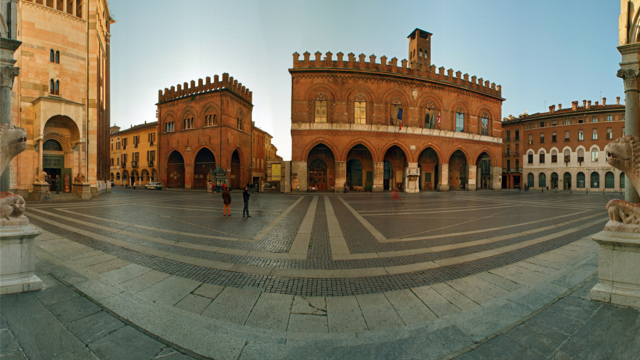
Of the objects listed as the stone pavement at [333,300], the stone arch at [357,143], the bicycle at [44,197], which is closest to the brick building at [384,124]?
the stone arch at [357,143]

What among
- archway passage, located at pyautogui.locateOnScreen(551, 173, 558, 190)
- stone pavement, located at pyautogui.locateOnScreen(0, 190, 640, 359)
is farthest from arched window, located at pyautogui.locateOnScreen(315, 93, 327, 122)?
archway passage, located at pyautogui.locateOnScreen(551, 173, 558, 190)

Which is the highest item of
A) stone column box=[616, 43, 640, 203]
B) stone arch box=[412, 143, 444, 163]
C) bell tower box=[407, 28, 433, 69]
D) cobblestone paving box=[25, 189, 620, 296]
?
bell tower box=[407, 28, 433, 69]

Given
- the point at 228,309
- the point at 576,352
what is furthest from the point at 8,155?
the point at 576,352

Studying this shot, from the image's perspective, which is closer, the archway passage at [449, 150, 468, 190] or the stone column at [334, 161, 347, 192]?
the stone column at [334, 161, 347, 192]

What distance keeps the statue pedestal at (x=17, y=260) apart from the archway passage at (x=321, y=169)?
26.4 metres

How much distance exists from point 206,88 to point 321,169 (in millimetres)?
20491

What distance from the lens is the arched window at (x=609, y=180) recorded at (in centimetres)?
3766

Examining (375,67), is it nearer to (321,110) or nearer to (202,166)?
(321,110)

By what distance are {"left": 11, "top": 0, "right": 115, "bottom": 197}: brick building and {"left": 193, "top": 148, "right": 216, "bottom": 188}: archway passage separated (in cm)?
1508

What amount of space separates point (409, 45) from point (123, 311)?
4774 centimetres

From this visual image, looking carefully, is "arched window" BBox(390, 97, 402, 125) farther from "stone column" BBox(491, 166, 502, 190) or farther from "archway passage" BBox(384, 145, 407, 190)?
"stone column" BBox(491, 166, 502, 190)

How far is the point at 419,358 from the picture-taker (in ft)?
7.66

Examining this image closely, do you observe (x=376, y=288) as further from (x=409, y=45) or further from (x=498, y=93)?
(x=409, y=45)

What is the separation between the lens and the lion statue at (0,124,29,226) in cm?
351
